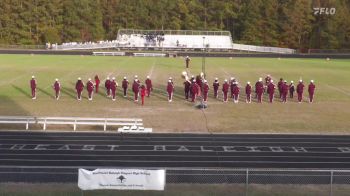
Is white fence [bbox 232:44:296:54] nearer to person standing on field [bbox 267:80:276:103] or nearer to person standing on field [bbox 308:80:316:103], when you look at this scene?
person standing on field [bbox 308:80:316:103]

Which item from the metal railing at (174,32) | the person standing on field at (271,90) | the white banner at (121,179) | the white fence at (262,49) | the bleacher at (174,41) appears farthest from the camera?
the metal railing at (174,32)

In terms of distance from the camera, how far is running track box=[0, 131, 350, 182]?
1616cm

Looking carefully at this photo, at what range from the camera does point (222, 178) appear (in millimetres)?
14531

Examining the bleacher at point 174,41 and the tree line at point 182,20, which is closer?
the bleacher at point 174,41

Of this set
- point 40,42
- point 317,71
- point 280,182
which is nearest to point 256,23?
point 40,42

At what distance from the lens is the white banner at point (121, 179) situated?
1182 cm

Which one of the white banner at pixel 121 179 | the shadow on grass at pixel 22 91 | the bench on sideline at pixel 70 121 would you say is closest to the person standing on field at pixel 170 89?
the bench on sideline at pixel 70 121

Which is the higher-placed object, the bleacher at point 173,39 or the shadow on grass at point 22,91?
the bleacher at point 173,39

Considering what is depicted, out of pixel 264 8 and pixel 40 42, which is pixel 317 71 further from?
pixel 40 42

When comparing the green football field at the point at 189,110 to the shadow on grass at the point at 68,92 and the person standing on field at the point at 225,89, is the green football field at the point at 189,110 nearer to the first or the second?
the shadow on grass at the point at 68,92

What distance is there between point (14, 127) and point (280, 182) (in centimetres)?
1158

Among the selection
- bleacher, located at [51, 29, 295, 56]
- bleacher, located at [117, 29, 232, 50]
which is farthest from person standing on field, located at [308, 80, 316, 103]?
bleacher, located at [117, 29, 232, 50]

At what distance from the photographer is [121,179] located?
11.8 meters

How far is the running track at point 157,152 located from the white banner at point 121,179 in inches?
101
